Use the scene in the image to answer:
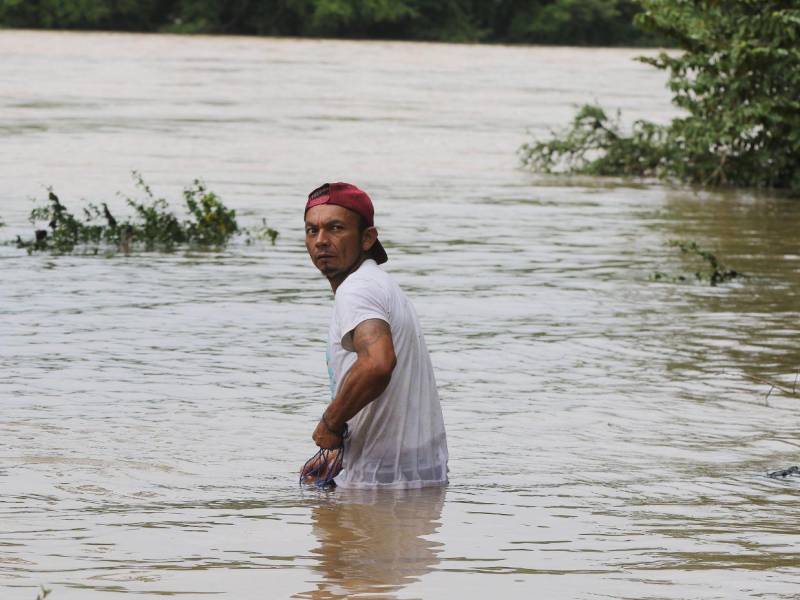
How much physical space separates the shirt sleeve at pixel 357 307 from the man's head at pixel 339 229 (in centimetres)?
17

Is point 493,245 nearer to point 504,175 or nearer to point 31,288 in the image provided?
point 31,288

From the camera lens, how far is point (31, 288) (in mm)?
13148

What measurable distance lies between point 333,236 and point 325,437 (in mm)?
697

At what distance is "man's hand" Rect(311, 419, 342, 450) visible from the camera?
614 cm

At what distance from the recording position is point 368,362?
5.91m

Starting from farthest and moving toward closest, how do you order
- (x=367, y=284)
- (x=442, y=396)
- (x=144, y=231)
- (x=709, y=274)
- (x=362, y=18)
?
(x=362, y=18)
(x=144, y=231)
(x=709, y=274)
(x=442, y=396)
(x=367, y=284)

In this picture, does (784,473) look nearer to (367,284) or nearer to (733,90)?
(367,284)

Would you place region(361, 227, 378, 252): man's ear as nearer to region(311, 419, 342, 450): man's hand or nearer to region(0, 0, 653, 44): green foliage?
region(311, 419, 342, 450): man's hand

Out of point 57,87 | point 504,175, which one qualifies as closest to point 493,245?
point 504,175

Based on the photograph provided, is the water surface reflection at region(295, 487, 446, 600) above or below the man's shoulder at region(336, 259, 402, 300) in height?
below

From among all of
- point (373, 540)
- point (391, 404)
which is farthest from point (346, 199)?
point (373, 540)

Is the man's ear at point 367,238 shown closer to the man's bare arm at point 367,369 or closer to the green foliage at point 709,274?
the man's bare arm at point 367,369

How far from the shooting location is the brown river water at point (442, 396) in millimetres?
5852

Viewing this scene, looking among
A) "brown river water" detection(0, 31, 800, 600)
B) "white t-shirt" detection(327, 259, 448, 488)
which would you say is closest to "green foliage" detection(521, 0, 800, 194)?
"brown river water" detection(0, 31, 800, 600)
